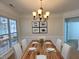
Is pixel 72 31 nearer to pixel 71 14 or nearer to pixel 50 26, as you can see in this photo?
pixel 71 14

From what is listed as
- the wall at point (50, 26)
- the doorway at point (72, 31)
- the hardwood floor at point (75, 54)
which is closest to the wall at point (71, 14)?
the doorway at point (72, 31)

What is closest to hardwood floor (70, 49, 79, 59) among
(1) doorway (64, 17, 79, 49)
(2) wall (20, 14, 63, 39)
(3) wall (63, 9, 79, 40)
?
(1) doorway (64, 17, 79, 49)

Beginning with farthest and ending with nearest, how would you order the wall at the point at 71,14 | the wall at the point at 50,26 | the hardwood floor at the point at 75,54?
the wall at the point at 50,26 → the wall at the point at 71,14 → the hardwood floor at the point at 75,54

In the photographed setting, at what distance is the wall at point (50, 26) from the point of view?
248 inches

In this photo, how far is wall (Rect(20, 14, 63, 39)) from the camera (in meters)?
6.30

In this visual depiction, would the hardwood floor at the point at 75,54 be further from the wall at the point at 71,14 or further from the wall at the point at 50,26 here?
the wall at the point at 71,14

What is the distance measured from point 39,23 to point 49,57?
414cm

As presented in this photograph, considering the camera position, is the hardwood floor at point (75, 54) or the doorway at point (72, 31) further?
the doorway at point (72, 31)

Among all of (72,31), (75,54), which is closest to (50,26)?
(72,31)

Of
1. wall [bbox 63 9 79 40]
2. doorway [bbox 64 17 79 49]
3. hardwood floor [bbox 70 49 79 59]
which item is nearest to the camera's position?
hardwood floor [bbox 70 49 79 59]

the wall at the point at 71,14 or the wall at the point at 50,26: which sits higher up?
the wall at the point at 71,14

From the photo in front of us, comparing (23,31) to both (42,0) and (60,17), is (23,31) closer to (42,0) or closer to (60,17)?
(60,17)

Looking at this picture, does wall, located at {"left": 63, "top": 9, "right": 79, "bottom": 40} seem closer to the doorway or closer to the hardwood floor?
the doorway

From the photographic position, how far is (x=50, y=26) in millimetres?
6328
